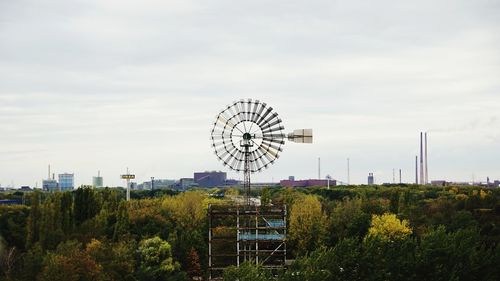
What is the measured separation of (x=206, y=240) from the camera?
268 feet

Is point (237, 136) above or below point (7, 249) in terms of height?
above

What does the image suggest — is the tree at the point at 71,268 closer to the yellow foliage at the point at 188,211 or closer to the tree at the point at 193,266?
the tree at the point at 193,266

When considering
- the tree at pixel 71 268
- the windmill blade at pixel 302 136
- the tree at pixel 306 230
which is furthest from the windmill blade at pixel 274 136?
the tree at pixel 306 230

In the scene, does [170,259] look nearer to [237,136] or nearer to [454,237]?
[237,136]

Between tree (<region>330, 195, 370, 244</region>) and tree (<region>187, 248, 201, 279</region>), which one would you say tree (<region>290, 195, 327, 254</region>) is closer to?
tree (<region>330, 195, 370, 244</region>)

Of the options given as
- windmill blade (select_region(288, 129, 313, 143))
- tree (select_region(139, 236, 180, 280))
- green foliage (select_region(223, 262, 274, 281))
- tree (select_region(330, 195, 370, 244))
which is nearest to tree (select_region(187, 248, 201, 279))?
tree (select_region(139, 236, 180, 280))

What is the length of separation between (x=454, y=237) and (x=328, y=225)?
1292 inches

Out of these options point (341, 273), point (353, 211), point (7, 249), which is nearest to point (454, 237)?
point (341, 273)

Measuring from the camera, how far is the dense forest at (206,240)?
163 feet

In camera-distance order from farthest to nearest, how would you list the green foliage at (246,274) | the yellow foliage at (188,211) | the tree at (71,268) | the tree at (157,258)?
the yellow foliage at (188,211)
the tree at (157,258)
the tree at (71,268)
the green foliage at (246,274)

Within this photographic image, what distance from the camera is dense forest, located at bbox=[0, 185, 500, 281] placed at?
49.8 meters

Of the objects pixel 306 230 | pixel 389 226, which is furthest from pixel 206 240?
pixel 389 226

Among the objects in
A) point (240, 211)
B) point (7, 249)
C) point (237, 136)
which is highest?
point (237, 136)

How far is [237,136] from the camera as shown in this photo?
5294cm
